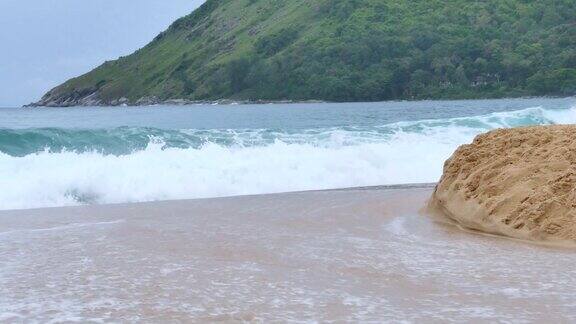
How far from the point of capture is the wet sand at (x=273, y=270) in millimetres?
4652

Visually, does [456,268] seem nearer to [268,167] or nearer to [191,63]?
[268,167]

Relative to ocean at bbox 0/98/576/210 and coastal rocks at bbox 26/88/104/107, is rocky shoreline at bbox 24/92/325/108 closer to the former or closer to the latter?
coastal rocks at bbox 26/88/104/107

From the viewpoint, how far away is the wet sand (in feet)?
15.3

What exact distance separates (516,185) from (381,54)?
111464 millimetres

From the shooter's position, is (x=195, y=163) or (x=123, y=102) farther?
(x=123, y=102)

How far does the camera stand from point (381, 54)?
11738 centimetres

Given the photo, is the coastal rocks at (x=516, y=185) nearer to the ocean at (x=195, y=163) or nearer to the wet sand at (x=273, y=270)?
the wet sand at (x=273, y=270)

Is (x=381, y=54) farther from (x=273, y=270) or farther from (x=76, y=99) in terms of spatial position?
(x=273, y=270)

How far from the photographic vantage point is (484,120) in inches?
995

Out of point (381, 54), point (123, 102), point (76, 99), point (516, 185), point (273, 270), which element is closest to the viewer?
point (273, 270)

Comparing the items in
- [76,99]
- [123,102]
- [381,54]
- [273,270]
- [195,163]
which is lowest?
[273,270]

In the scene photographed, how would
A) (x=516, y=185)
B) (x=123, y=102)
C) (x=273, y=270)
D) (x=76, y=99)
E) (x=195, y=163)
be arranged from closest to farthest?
(x=273, y=270), (x=516, y=185), (x=195, y=163), (x=123, y=102), (x=76, y=99)

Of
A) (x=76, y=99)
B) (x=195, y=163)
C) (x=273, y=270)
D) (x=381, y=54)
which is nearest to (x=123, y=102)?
(x=76, y=99)

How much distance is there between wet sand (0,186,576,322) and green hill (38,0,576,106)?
91054 mm
